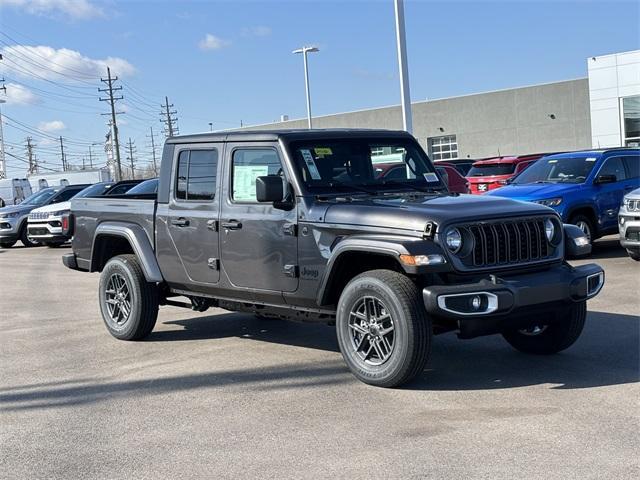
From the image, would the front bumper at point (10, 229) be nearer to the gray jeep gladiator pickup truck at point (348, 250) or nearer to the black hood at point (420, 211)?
the gray jeep gladiator pickup truck at point (348, 250)

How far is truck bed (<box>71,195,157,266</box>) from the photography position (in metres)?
8.02

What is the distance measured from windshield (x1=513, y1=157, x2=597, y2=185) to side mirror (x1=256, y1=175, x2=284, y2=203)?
8.53m

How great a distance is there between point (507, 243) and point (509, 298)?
0.54m

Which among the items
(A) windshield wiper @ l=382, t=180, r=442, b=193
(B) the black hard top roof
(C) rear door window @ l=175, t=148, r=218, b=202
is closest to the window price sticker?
(B) the black hard top roof

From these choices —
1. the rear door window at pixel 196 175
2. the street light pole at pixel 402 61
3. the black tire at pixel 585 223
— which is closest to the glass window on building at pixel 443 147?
the street light pole at pixel 402 61

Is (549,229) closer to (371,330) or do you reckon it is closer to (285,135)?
(371,330)

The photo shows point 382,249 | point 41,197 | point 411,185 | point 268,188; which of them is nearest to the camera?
point 382,249

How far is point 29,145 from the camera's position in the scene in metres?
130

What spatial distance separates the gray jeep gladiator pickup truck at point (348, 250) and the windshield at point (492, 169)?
41.6 ft

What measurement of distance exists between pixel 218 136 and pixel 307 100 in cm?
3778

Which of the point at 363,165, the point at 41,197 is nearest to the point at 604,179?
the point at 363,165

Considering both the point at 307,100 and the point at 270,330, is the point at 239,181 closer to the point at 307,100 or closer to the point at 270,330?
the point at 270,330

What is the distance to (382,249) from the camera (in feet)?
19.3

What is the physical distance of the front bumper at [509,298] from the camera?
561cm
